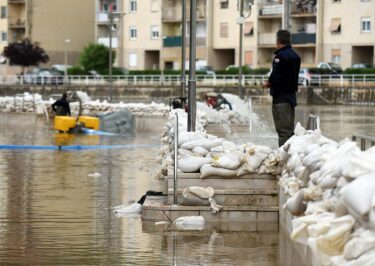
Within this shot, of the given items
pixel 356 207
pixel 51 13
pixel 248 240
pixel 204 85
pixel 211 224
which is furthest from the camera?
pixel 51 13

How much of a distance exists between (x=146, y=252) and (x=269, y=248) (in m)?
1.27

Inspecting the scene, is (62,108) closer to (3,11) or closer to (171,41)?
(171,41)

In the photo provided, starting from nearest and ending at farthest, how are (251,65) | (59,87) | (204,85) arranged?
(204,85) → (59,87) → (251,65)

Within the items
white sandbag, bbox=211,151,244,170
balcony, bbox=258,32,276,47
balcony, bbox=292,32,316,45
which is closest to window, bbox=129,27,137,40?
balcony, bbox=258,32,276,47

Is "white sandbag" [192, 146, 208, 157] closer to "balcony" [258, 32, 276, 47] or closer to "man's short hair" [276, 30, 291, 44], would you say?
"man's short hair" [276, 30, 291, 44]

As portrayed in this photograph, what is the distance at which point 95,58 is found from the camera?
91.0m

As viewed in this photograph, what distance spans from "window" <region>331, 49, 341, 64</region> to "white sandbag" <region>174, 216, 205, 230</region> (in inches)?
2825

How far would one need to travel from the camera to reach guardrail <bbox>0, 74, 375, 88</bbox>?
74.2 meters

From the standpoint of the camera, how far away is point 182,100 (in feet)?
93.8

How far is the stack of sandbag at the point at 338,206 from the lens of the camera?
7.21 metres

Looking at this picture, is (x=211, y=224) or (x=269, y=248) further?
(x=211, y=224)

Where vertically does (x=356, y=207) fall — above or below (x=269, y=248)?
above

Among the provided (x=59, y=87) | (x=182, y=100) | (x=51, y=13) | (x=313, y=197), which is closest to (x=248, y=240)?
(x=313, y=197)

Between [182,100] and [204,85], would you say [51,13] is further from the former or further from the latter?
[182,100]
